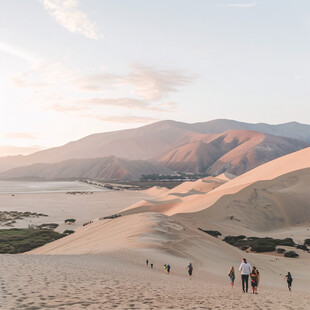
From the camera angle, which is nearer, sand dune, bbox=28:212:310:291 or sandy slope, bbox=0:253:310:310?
sandy slope, bbox=0:253:310:310

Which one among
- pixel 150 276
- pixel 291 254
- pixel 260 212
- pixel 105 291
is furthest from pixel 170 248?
pixel 260 212

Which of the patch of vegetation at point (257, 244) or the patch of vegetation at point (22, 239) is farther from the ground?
the patch of vegetation at point (257, 244)

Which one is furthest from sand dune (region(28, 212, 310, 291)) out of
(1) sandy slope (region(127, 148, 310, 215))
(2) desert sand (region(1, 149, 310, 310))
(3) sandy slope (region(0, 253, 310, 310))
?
(1) sandy slope (region(127, 148, 310, 215))

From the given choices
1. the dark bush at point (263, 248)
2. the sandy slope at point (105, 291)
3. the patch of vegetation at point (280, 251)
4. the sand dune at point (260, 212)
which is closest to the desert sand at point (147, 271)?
the sandy slope at point (105, 291)

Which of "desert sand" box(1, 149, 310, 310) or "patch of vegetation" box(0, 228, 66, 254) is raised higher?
"desert sand" box(1, 149, 310, 310)

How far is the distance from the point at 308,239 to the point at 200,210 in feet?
56.9

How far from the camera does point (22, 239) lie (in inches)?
1570

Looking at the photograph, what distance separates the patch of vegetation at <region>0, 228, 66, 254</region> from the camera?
115 feet

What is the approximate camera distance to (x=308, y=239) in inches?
1607

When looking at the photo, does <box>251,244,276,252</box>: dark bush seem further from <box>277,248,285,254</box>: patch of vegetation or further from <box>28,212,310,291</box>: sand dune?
<box>28,212,310,291</box>: sand dune

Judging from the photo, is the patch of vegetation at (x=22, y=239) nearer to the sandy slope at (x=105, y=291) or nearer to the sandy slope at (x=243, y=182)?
the sandy slope at (x=105, y=291)

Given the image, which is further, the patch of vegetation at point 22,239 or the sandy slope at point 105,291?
the patch of vegetation at point 22,239

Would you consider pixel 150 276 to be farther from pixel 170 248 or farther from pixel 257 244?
pixel 257 244

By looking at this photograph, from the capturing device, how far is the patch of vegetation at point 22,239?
34906mm
